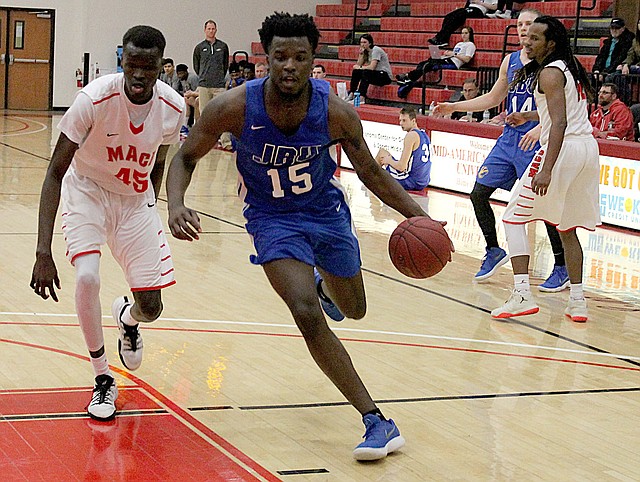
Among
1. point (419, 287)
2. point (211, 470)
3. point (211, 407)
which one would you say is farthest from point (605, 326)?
point (211, 470)

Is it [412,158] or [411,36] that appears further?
[411,36]

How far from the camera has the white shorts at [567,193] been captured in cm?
640

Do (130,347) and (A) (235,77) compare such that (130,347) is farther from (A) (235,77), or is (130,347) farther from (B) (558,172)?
(A) (235,77)

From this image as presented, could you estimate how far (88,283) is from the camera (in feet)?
13.6

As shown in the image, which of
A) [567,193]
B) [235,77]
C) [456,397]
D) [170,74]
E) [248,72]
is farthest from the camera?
[170,74]

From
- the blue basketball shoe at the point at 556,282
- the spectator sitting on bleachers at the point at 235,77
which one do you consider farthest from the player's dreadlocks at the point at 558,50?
the spectator sitting on bleachers at the point at 235,77

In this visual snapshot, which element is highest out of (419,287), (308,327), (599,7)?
(599,7)

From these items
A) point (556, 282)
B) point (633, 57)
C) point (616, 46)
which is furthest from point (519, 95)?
point (616, 46)

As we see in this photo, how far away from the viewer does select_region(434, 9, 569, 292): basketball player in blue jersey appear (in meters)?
7.19

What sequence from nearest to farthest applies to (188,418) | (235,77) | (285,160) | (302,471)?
(302,471)
(285,160)
(188,418)
(235,77)

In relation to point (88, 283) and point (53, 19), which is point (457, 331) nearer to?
point (88, 283)

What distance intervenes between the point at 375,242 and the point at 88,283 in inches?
208

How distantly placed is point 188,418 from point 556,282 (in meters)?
3.99

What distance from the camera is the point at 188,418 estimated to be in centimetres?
429
